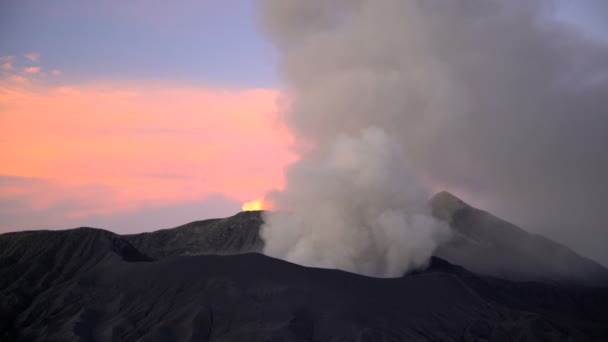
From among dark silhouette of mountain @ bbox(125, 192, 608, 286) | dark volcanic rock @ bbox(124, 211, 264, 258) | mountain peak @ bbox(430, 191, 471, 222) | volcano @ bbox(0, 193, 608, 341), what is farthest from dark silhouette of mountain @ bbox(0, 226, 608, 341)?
mountain peak @ bbox(430, 191, 471, 222)

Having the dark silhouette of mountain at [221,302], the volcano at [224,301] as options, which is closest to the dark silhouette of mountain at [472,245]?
the volcano at [224,301]

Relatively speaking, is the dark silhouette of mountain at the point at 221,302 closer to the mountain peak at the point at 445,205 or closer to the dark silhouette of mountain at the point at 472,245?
the dark silhouette of mountain at the point at 472,245

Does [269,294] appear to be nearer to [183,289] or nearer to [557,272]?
[183,289]

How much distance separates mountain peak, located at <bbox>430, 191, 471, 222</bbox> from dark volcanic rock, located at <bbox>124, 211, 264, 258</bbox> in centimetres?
3071

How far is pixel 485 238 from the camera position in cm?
11256

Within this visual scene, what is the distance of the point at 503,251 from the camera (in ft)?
355

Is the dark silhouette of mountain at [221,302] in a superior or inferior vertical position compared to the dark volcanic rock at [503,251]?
inferior

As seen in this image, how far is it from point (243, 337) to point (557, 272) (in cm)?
6617

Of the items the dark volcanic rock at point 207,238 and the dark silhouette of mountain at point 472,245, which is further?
the dark silhouette of mountain at point 472,245

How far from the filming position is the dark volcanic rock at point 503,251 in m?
101

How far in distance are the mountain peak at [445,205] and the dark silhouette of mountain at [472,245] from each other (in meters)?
0.16

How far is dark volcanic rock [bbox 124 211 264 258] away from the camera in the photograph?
319 feet

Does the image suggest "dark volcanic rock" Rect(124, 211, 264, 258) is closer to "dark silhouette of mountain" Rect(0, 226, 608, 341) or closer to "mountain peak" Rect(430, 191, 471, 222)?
"dark silhouette of mountain" Rect(0, 226, 608, 341)

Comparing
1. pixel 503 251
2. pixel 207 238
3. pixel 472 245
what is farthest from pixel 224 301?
pixel 503 251
